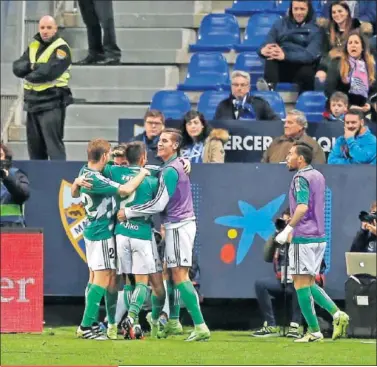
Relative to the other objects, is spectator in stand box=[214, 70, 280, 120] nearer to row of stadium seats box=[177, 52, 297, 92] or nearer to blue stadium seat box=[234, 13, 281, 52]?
row of stadium seats box=[177, 52, 297, 92]

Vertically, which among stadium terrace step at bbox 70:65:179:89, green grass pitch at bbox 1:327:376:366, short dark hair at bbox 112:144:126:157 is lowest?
green grass pitch at bbox 1:327:376:366

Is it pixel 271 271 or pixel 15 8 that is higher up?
pixel 15 8

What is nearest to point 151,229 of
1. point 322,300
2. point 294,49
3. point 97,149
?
A: point 97,149

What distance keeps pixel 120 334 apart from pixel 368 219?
106 inches

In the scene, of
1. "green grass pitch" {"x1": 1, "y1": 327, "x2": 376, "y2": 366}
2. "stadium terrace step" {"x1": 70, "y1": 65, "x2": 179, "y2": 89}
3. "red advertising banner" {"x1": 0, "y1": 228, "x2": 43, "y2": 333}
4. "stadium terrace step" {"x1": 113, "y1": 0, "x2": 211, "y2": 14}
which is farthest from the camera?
"stadium terrace step" {"x1": 113, "y1": 0, "x2": 211, "y2": 14}

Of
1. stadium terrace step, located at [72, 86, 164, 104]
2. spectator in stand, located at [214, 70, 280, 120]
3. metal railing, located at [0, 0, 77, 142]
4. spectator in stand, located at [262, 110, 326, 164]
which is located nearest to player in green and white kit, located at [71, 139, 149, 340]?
spectator in stand, located at [262, 110, 326, 164]

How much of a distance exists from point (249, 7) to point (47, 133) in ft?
13.2

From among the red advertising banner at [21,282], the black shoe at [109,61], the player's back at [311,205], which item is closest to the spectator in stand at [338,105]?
the player's back at [311,205]

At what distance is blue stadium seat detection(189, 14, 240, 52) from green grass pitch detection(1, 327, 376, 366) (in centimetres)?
506

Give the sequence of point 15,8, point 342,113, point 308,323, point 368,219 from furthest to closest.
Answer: point 15,8 → point 342,113 → point 368,219 → point 308,323

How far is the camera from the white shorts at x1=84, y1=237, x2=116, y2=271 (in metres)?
15.1

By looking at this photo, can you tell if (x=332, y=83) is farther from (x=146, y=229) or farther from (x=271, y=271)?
(x=146, y=229)

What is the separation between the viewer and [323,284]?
53.2 feet

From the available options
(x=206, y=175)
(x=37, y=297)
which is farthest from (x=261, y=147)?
(x=37, y=297)
